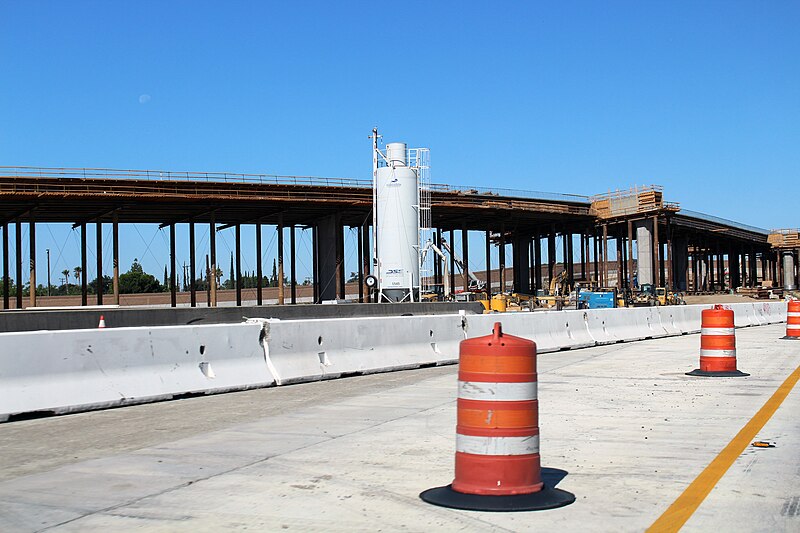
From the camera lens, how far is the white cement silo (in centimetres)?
4666

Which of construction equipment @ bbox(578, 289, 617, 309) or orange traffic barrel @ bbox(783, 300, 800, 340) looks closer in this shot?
orange traffic barrel @ bbox(783, 300, 800, 340)

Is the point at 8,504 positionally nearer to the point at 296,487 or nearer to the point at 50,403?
the point at 296,487

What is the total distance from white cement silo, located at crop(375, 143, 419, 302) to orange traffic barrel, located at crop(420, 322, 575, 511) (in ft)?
132

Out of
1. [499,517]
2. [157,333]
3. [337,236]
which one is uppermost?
[337,236]

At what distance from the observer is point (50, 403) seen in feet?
37.6

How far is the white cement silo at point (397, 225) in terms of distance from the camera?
4666 cm

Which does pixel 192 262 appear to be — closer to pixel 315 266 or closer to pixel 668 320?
pixel 315 266

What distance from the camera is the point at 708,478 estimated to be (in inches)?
279

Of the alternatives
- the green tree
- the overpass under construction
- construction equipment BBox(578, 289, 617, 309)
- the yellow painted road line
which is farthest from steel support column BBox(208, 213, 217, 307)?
the green tree

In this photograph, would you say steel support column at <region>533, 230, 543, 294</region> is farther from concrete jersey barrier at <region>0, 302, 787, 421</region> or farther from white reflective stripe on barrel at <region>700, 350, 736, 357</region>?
white reflective stripe on barrel at <region>700, 350, 736, 357</region>

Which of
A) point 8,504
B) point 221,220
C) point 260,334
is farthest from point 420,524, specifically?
point 221,220

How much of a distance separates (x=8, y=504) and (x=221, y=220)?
64075mm

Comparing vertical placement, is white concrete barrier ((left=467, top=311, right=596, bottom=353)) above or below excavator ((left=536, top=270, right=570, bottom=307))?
below

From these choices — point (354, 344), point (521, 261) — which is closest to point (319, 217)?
point (521, 261)
